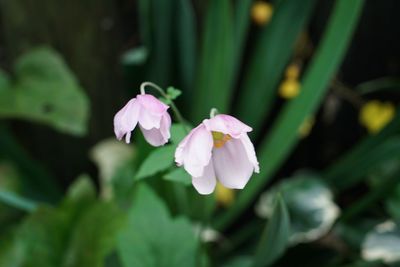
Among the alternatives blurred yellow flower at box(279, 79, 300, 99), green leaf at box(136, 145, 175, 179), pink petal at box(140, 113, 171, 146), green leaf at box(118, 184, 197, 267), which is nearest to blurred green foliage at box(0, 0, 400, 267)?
green leaf at box(118, 184, 197, 267)

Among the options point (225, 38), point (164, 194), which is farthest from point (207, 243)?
point (225, 38)

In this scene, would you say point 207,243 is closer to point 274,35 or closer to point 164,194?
point 164,194

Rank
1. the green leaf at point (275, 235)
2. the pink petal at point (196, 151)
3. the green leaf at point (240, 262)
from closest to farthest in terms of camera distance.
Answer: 1. the pink petal at point (196, 151)
2. the green leaf at point (275, 235)
3. the green leaf at point (240, 262)

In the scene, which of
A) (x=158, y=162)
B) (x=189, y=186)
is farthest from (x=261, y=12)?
(x=158, y=162)

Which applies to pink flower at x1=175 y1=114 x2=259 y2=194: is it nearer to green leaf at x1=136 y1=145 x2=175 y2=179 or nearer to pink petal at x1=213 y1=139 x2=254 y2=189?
pink petal at x1=213 y1=139 x2=254 y2=189

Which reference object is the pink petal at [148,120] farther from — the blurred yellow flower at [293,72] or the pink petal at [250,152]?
the blurred yellow flower at [293,72]

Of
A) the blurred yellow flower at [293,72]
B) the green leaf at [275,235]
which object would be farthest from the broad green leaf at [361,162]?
the green leaf at [275,235]
